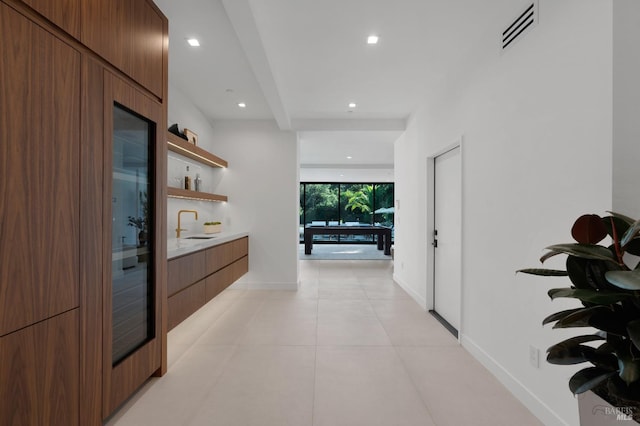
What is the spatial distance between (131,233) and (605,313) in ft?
7.86

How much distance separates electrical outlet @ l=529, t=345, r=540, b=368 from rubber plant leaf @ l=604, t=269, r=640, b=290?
132 cm

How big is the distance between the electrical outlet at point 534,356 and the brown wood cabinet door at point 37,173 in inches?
103

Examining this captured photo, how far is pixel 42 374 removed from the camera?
4.35ft

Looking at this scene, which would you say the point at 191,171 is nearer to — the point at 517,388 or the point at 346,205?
the point at 517,388

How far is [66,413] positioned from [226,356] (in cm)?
137

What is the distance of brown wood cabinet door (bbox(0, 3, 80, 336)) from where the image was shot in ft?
3.89

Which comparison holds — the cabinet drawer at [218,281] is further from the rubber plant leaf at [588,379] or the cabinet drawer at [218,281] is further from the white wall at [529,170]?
the rubber plant leaf at [588,379]

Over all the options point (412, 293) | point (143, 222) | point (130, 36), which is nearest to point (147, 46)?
point (130, 36)

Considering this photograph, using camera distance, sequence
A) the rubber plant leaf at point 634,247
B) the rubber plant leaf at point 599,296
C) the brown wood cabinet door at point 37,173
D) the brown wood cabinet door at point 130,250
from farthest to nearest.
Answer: the brown wood cabinet door at point 130,250 < the brown wood cabinet door at point 37,173 < the rubber plant leaf at point 634,247 < the rubber plant leaf at point 599,296

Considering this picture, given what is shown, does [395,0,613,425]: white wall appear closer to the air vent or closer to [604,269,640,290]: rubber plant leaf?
the air vent

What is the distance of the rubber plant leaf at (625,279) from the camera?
845mm

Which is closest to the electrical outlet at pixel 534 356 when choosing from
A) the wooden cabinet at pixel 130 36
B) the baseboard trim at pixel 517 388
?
the baseboard trim at pixel 517 388

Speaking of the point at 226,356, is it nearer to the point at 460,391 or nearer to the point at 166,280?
the point at 166,280

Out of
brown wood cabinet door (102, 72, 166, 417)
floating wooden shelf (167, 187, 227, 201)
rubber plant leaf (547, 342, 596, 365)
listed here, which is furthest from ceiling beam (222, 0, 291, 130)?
rubber plant leaf (547, 342, 596, 365)
